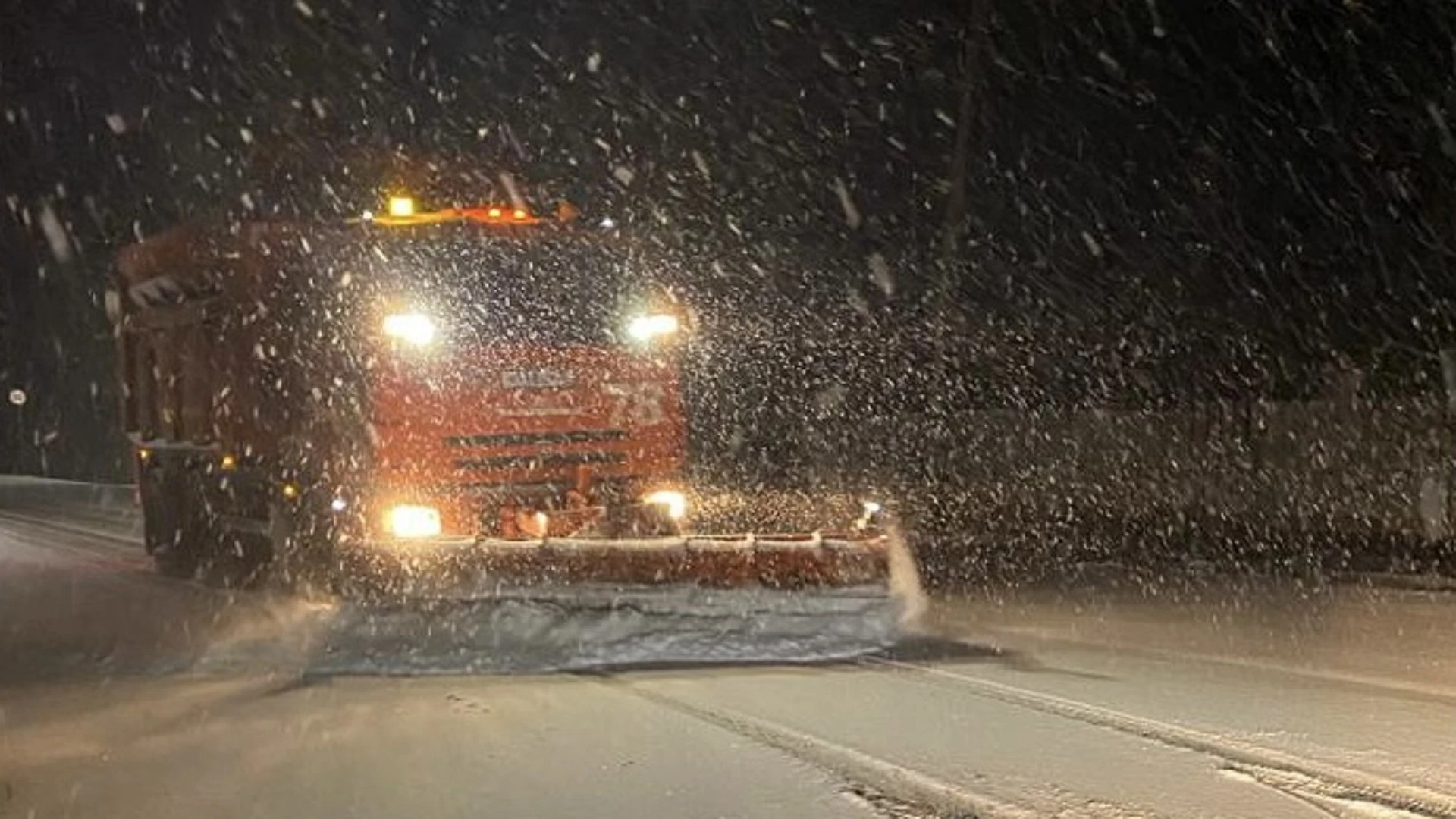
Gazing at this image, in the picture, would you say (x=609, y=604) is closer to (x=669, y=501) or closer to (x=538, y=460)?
(x=538, y=460)

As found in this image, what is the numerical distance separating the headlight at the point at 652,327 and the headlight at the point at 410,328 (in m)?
1.39

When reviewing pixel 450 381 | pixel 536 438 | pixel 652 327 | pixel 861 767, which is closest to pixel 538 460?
pixel 536 438

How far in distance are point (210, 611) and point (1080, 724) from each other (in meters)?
6.54

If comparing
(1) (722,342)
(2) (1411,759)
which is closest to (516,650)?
(2) (1411,759)

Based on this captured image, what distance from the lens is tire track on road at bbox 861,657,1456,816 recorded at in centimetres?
585

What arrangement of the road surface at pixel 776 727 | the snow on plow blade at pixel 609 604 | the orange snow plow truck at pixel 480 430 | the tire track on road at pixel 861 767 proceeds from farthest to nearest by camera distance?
the orange snow plow truck at pixel 480 430 < the snow on plow blade at pixel 609 604 < the road surface at pixel 776 727 < the tire track on road at pixel 861 767

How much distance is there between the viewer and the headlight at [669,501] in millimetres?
10711

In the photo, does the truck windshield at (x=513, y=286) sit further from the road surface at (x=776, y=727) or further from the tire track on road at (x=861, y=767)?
the tire track on road at (x=861, y=767)

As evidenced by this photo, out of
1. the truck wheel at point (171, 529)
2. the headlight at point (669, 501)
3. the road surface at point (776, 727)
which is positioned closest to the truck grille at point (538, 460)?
the headlight at point (669, 501)

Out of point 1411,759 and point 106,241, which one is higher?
point 106,241

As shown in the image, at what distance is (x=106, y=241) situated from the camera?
21.3 meters

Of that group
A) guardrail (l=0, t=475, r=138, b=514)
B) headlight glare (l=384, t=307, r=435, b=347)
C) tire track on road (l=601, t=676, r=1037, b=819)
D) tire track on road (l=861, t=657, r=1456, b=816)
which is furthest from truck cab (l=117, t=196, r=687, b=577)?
guardrail (l=0, t=475, r=138, b=514)

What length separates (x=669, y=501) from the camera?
10789 mm

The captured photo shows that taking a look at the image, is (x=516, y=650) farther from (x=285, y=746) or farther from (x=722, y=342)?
(x=722, y=342)
